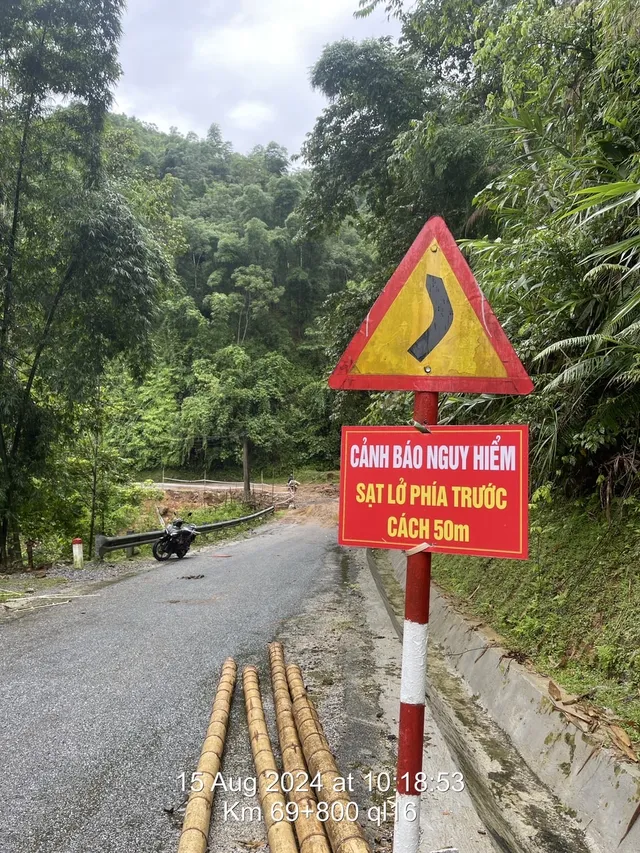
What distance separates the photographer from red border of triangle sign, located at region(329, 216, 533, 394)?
5.74 feet

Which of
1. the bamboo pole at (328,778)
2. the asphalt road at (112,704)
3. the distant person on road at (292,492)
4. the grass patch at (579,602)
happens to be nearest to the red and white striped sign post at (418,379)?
the bamboo pole at (328,778)

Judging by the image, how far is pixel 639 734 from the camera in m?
2.43

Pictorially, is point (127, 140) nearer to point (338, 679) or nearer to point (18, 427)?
point (18, 427)

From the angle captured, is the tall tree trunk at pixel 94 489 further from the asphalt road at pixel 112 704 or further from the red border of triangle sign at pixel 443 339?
the red border of triangle sign at pixel 443 339

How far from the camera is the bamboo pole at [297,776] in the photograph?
82.3 inches

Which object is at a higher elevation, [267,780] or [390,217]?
[390,217]

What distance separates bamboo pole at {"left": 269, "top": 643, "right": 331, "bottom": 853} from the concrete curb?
1.14 metres

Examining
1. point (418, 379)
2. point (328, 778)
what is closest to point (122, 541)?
point (328, 778)

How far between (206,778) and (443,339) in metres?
2.23

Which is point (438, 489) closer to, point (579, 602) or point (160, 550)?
point (579, 602)

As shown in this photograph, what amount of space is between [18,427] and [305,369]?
30081 millimetres

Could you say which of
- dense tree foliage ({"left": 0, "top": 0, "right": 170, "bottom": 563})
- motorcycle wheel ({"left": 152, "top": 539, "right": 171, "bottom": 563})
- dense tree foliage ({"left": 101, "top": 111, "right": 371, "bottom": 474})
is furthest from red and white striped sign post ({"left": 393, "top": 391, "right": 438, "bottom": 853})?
dense tree foliage ({"left": 101, "top": 111, "right": 371, "bottom": 474})

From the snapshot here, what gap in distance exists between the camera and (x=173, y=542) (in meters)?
11.1

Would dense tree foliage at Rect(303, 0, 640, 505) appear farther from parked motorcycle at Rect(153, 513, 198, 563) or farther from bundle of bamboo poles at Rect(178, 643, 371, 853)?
parked motorcycle at Rect(153, 513, 198, 563)
